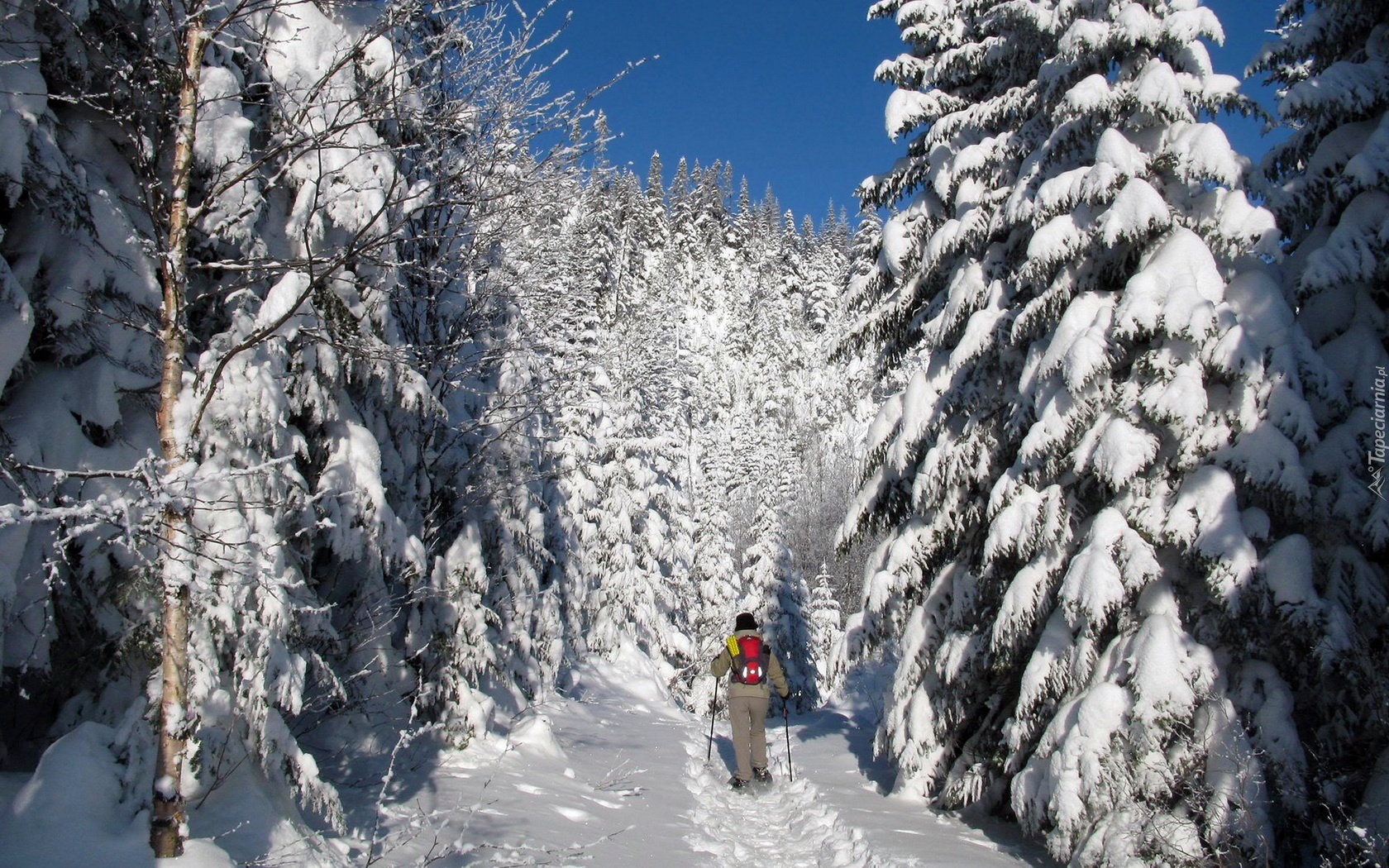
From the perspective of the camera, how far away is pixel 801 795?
30.7 ft

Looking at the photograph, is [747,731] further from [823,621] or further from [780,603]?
[823,621]

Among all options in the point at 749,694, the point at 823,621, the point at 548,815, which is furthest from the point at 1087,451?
the point at 823,621

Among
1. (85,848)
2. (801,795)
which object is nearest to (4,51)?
(85,848)

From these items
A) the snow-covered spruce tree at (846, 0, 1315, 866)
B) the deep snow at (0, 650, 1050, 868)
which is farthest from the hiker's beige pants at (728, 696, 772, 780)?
the snow-covered spruce tree at (846, 0, 1315, 866)

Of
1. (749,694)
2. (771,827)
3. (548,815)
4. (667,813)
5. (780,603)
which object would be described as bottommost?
(771,827)

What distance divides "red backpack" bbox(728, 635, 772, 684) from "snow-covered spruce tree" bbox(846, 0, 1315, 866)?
148 centimetres

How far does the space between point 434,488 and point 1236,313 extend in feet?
27.2

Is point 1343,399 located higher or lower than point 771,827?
higher

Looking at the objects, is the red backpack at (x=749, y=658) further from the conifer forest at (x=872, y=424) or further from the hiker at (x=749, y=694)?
the conifer forest at (x=872, y=424)

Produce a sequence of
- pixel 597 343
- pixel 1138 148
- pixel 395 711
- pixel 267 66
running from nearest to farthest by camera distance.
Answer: pixel 267 66
pixel 1138 148
pixel 395 711
pixel 597 343

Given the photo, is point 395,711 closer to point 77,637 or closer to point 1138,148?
point 77,637

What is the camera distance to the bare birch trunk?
3.45 metres

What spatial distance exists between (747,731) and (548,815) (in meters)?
3.62

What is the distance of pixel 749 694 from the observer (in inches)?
395
